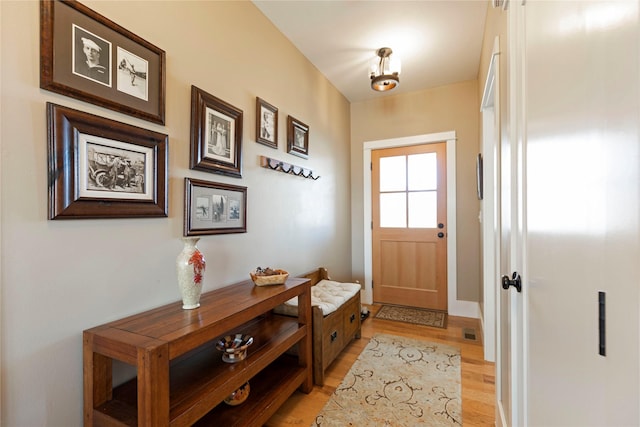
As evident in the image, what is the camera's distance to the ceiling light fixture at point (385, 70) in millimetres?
2625

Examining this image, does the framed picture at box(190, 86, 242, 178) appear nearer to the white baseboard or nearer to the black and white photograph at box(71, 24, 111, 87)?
the black and white photograph at box(71, 24, 111, 87)

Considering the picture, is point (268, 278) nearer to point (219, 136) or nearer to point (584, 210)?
point (219, 136)

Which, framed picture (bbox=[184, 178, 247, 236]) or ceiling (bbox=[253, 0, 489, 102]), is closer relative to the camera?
framed picture (bbox=[184, 178, 247, 236])

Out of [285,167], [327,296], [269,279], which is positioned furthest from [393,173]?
[269,279]

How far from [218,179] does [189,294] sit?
2.42 ft

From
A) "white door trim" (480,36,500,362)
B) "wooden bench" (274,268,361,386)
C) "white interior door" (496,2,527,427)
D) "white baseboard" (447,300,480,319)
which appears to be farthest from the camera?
"white baseboard" (447,300,480,319)

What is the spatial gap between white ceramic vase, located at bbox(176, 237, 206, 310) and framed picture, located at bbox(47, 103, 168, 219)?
0.24 metres

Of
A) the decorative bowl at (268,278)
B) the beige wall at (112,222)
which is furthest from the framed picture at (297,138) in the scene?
the decorative bowl at (268,278)

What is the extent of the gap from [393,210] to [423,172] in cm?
60

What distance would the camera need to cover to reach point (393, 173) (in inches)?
145

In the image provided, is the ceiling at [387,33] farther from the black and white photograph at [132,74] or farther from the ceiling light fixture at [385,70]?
the black and white photograph at [132,74]

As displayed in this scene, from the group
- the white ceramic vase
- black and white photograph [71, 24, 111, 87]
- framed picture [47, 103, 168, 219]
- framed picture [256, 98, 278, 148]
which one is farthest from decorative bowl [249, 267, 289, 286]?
black and white photograph [71, 24, 111, 87]

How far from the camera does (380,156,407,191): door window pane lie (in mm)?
3637

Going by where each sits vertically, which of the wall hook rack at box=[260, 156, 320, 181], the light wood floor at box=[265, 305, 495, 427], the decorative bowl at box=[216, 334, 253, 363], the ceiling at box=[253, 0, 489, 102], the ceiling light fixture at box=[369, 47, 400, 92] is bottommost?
the light wood floor at box=[265, 305, 495, 427]
